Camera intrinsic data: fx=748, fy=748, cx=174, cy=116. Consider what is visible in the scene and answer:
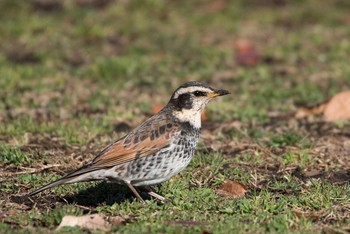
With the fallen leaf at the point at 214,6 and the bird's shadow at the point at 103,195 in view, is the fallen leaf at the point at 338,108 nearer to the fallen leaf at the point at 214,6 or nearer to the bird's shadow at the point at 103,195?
the bird's shadow at the point at 103,195

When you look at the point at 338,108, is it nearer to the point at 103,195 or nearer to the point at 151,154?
the point at 151,154

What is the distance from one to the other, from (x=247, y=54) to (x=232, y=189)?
695 centimetres

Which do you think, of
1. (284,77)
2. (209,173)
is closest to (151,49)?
(284,77)

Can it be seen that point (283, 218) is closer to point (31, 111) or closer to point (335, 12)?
point (31, 111)

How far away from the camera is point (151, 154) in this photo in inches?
315

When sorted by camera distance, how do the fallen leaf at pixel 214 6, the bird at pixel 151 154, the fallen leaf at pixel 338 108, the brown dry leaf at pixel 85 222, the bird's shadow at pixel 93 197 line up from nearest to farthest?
the brown dry leaf at pixel 85 222, the bird at pixel 151 154, the bird's shadow at pixel 93 197, the fallen leaf at pixel 338 108, the fallen leaf at pixel 214 6

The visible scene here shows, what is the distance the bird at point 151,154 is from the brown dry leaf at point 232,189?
2.09 ft

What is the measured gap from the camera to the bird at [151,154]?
786cm

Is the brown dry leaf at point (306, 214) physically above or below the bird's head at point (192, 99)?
below

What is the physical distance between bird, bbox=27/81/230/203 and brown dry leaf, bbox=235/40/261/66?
21.3 ft

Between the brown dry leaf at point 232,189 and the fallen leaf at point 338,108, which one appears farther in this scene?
the fallen leaf at point 338,108

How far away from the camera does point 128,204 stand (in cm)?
781

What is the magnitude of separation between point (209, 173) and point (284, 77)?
551cm

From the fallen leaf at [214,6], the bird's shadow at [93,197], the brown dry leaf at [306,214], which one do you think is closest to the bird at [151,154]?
the bird's shadow at [93,197]
